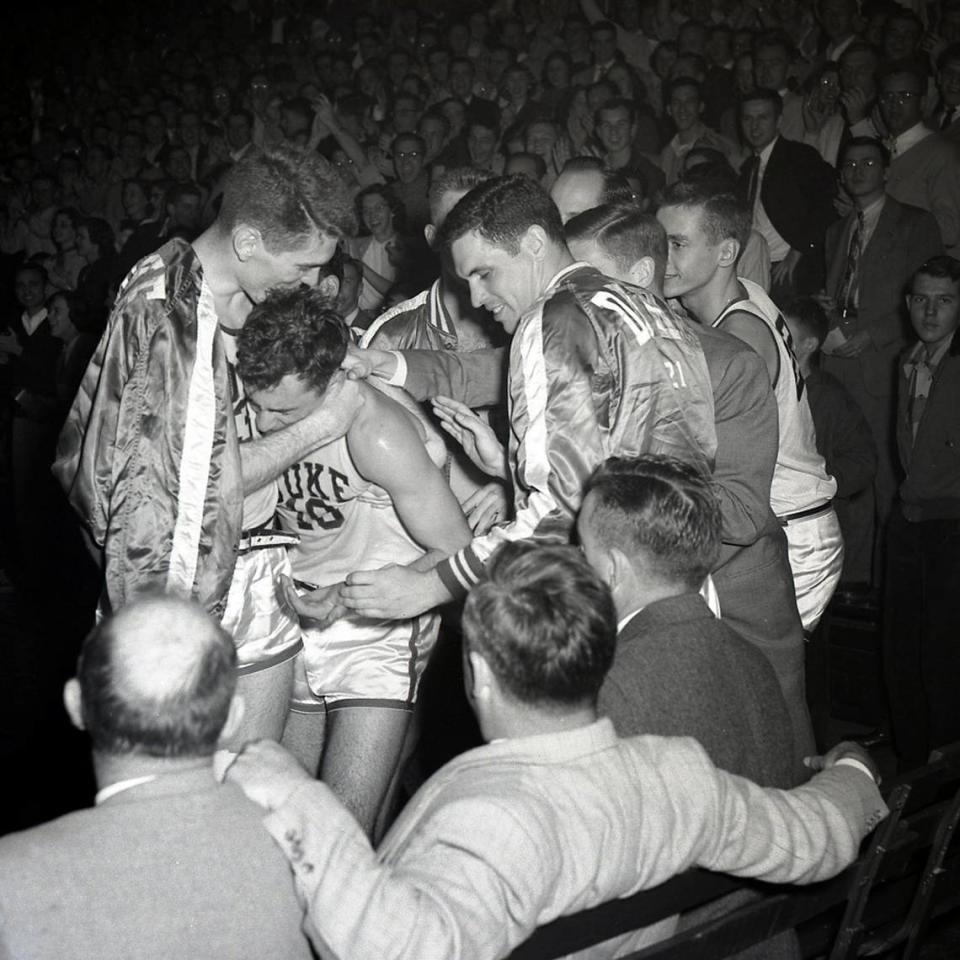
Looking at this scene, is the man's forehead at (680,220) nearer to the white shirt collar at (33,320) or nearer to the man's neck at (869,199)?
the man's neck at (869,199)

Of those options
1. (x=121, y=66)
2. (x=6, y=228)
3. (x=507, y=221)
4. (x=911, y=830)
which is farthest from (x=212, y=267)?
(x=121, y=66)

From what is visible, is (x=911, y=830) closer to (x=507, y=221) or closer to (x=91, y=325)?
(x=507, y=221)

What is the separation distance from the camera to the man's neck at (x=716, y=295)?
139 inches

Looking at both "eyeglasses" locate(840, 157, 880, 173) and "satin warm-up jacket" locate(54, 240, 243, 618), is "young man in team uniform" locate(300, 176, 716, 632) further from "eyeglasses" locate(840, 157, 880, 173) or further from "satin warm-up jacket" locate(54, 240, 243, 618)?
"eyeglasses" locate(840, 157, 880, 173)

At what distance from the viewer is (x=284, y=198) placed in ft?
8.86

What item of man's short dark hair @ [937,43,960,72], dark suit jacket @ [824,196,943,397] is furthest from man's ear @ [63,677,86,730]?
man's short dark hair @ [937,43,960,72]

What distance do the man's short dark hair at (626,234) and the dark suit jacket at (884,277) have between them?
9.72 feet

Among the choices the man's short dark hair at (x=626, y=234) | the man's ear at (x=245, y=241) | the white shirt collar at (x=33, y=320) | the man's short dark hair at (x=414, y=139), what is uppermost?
the man's short dark hair at (x=414, y=139)

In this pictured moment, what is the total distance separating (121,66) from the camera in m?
13.1

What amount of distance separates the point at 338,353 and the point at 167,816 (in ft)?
5.07

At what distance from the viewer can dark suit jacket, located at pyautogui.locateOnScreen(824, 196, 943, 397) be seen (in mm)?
5859

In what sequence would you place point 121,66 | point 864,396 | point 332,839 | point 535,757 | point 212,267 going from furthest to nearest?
point 121,66 → point 864,396 → point 212,267 → point 535,757 → point 332,839

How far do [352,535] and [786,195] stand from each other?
13.9 feet

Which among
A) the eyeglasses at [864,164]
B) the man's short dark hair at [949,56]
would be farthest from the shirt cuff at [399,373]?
the man's short dark hair at [949,56]
